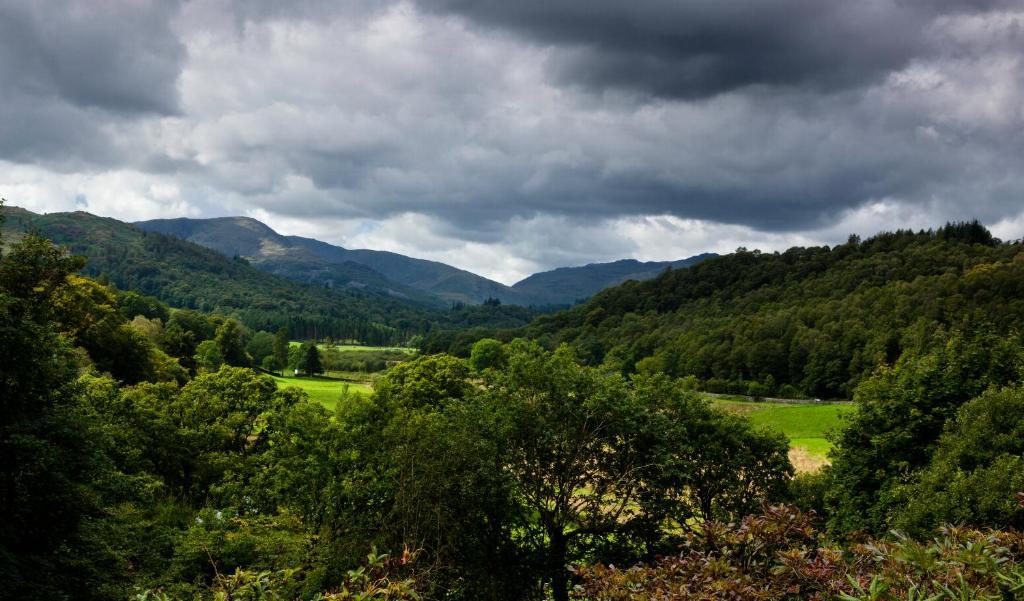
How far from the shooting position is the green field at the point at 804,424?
52.9m

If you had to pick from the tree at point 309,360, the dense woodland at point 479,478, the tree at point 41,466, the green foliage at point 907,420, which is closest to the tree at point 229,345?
the tree at point 309,360

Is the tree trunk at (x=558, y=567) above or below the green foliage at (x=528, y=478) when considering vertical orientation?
below

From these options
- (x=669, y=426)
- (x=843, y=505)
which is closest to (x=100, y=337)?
(x=669, y=426)

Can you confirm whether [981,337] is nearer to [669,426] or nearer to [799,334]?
[669,426]

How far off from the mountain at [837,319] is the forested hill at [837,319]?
260mm

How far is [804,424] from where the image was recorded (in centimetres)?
7262

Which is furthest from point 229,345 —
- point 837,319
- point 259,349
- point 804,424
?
point 837,319

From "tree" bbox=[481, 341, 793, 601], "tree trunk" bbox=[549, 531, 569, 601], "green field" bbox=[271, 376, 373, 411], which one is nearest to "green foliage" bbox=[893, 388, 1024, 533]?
"tree" bbox=[481, 341, 793, 601]

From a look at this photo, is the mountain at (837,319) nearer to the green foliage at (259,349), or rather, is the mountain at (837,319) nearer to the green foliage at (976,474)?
the green foliage at (259,349)

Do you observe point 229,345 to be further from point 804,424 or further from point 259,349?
point 804,424

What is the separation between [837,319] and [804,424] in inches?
2657

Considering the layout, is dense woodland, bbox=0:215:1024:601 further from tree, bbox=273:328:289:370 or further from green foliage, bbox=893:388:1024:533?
tree, bbox=273:328:289:370

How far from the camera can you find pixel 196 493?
32.9m

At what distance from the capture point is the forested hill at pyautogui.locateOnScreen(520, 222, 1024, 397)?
107 m
